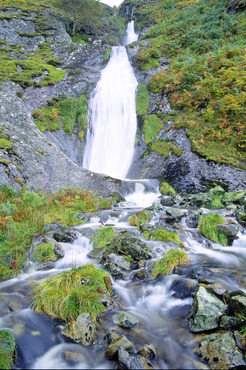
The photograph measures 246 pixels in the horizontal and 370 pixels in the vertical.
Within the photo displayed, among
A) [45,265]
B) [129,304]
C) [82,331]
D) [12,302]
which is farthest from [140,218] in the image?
[82,331]

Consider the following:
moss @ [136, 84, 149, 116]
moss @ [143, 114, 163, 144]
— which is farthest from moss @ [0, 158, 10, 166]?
moss @ [136, 84, 149, 116]

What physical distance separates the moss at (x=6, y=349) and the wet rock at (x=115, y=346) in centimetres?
114

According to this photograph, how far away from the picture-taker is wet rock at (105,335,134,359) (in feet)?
8.76

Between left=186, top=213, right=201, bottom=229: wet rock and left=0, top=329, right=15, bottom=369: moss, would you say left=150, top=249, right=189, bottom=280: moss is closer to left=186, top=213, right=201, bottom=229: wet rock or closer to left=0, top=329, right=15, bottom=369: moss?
left=186, top=213, right=201, bottom=229: wet rock

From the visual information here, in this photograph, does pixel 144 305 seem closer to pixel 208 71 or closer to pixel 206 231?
pixel 206 231

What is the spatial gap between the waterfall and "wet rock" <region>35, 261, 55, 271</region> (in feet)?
34.2

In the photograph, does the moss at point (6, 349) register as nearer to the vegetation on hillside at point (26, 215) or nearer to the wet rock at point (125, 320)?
the wet rock at point (125, 320)

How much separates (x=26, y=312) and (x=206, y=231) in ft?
17.3

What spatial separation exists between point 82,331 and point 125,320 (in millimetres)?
701

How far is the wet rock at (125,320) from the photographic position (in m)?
3.29

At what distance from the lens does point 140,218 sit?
809 centimetres

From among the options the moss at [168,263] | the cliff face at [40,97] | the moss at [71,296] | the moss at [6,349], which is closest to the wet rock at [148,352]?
the moss at [71,296]

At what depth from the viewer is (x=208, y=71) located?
15.7 meters

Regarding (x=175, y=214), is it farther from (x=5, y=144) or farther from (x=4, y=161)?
(x=5, y=144)
